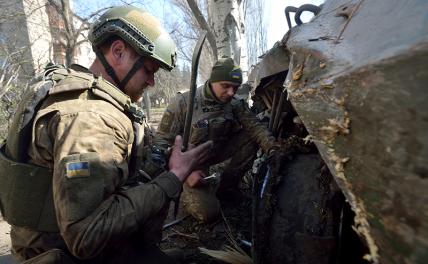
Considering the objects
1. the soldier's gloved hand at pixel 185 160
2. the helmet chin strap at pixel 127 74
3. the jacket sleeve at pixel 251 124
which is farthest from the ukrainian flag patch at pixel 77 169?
the jacket sleeve at pixel 251 124

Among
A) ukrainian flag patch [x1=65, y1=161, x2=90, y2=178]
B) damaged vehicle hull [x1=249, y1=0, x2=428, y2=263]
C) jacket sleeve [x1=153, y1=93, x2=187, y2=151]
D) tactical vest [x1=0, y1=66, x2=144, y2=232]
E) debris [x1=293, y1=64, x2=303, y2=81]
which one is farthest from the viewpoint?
jacket sleeve [x1=153, y1=93, x2=187, y2=151]

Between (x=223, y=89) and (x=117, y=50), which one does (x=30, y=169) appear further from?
(x=223, y=89)

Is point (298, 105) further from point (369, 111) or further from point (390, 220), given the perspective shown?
point (390, 220)

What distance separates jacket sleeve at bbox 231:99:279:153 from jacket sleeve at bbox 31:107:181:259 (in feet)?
6.76

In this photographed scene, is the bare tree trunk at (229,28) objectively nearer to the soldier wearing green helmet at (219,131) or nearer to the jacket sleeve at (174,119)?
the soldier wearing green helmet at (219,131)

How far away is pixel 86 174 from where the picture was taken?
1.33m

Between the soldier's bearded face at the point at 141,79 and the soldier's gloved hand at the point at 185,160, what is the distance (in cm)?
39

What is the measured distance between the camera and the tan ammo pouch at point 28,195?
1545 mm

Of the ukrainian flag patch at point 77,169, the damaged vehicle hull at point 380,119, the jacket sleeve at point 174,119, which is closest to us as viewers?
the damaged vehicle hull at point 380,119

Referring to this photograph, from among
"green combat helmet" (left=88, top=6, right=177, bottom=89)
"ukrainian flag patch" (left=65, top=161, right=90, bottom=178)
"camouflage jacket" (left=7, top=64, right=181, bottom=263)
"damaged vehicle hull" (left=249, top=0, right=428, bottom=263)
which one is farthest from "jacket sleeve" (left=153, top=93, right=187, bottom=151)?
"damaged vehicle hull" (left=249, top=0, right=428, bottom=263)

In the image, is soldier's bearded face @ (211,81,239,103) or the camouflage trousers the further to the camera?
the camouflage trousers

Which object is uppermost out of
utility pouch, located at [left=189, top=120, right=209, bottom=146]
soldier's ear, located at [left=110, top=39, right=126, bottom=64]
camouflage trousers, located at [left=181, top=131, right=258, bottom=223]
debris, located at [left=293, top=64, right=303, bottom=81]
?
soldier's ear, located at [left=110, top=39, right=126, bottom=64]

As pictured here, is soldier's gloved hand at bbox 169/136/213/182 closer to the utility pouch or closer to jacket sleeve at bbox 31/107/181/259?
jacket sleeve at bbox 31/107/181/259

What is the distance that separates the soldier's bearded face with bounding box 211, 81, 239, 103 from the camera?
143 inches
